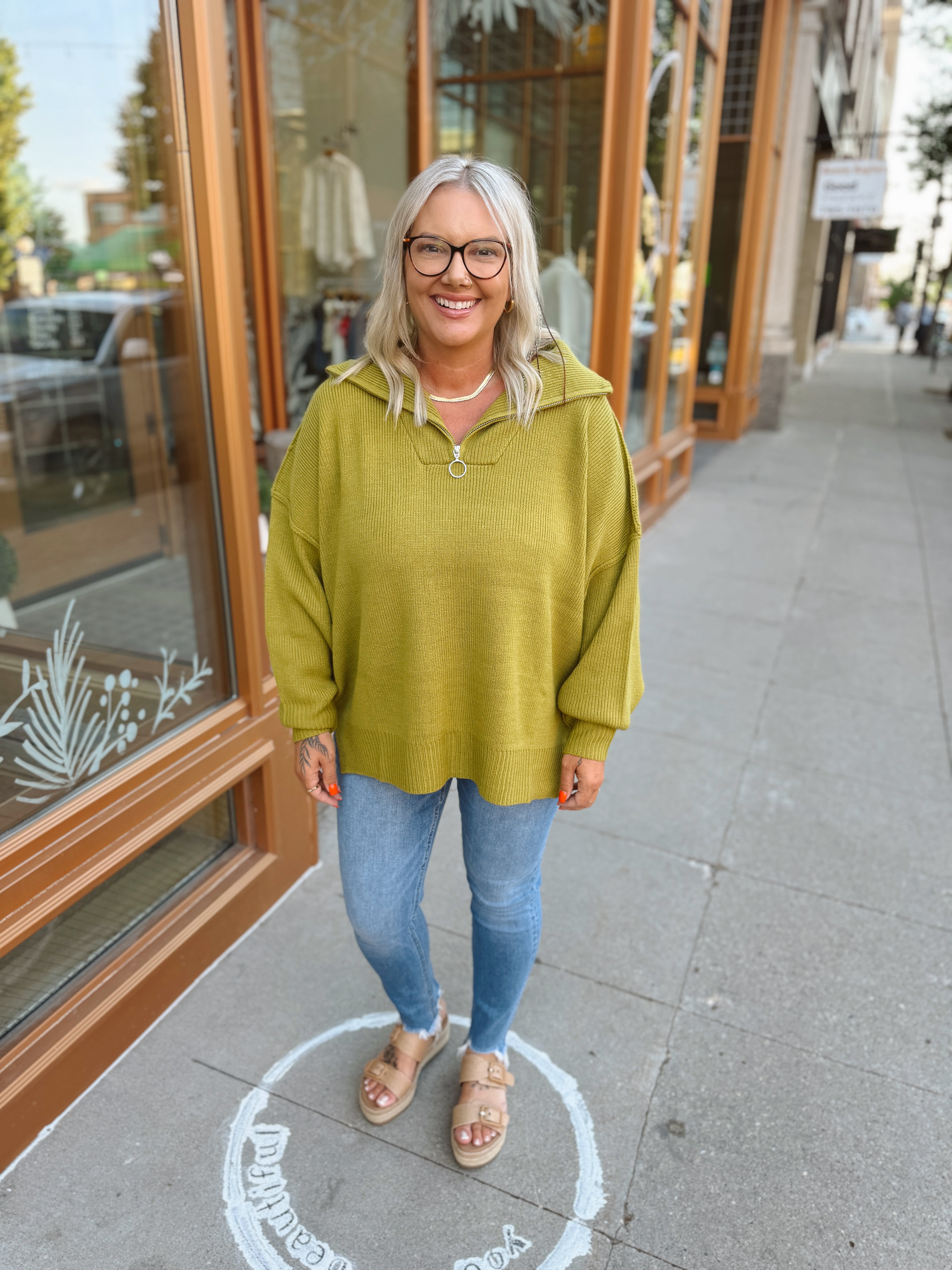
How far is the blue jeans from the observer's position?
5.99ft

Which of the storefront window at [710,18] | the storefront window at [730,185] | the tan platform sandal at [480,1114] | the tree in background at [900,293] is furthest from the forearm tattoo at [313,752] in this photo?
the tree in background at [900,293]

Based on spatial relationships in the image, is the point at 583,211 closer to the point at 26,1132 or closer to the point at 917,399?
the point at 26,1132

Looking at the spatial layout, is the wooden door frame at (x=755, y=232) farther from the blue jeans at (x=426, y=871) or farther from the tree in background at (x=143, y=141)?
the blue jeans at (x=426, y=871)

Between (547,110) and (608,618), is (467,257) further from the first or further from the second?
(547,110)

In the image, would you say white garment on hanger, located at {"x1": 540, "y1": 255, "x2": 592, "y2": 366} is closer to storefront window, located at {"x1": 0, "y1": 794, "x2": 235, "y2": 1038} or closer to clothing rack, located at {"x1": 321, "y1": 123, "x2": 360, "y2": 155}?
clothing rack, located at {"x1": 321, "y1": 123, "x2": 360, "y2": 155}

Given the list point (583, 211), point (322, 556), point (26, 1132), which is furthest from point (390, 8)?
point (26, 1132)

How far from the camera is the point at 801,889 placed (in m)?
3.03

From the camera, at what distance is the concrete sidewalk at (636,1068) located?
6.19 ft

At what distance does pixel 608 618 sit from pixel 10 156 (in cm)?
612

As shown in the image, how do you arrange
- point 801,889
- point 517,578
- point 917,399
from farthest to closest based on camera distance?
point 917,399, point 801,889, point 517,578

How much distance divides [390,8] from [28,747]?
5.53 m

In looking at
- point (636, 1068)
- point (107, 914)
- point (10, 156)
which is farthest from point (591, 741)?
point (10, 156)

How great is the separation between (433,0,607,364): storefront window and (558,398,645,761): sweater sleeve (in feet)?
13.6

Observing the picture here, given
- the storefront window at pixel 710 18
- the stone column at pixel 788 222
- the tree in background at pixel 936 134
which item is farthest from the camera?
the tree in background at pixel 936 134
